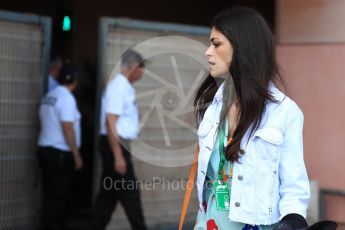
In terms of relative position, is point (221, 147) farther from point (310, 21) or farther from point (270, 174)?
point (310, 21)

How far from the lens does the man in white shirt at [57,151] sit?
6129mm

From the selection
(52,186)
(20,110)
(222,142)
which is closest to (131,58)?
(20,110)

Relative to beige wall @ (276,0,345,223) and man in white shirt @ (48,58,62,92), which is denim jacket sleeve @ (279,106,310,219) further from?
man in white shirt @ (48,58,62,92)

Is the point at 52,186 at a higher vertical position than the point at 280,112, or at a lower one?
lower

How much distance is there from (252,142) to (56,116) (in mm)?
3881

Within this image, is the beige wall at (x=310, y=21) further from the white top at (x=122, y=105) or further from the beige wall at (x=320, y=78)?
the white top at (x=122, y=105)

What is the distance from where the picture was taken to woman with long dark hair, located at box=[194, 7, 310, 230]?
→ 8.43 ft

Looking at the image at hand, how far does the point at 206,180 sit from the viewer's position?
8.93 ft

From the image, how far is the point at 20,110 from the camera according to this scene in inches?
237

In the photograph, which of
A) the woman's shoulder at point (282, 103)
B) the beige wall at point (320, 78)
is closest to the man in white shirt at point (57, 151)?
the beige wall at point (320, 78)

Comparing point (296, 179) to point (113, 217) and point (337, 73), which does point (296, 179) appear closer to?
point (337, 73)

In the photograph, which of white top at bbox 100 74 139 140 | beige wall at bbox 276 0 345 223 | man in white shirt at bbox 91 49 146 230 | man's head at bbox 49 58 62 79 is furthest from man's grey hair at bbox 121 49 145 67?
man's head at bbox 49 58 62 79

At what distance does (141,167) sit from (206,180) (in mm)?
3468

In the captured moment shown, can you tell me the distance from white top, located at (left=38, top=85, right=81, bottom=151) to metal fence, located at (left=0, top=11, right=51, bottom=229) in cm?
11
